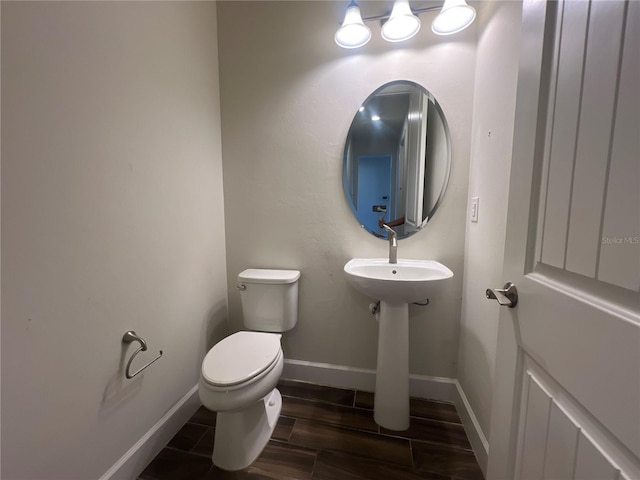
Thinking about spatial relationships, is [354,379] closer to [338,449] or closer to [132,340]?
[338,449]

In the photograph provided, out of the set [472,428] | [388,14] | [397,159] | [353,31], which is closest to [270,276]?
[397,159]

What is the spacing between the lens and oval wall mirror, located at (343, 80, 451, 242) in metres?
1.40

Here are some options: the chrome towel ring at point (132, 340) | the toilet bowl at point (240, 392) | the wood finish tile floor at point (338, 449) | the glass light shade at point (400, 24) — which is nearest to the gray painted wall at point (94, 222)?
the chrome towel ring at point (132, 340)

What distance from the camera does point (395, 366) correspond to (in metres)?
1.30

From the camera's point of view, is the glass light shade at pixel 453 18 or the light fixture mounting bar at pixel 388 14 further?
the light fixture mounting bar at pixel 388 14

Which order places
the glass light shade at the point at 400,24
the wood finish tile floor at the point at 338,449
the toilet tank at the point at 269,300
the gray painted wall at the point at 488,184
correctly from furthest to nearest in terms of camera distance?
the toilet tank at the point at 269,300, the glass light shade at the point at 400,24, the wood finish tile floor at the point at 338,449, the gray painted wall at the point at 488,184

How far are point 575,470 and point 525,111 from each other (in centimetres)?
77

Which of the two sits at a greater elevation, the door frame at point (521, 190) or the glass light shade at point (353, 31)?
the glass light shade at point (353, 31)

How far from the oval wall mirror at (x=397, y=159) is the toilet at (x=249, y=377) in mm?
649

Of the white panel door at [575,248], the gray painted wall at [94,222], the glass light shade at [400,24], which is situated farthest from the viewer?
the glass light shade at [400,24]

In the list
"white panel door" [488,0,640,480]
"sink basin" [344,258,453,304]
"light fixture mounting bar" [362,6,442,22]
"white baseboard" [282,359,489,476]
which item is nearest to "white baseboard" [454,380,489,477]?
"white baseboard" [282,359,489,476]

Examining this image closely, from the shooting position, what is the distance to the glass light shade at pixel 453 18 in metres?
1.16

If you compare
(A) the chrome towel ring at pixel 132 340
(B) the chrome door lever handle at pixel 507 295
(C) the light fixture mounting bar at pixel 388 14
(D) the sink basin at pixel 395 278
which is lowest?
(A) the chrome towel ring at pixel 132 340

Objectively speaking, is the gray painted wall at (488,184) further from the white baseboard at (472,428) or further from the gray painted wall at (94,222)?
the gray painted wall at (94,222)
